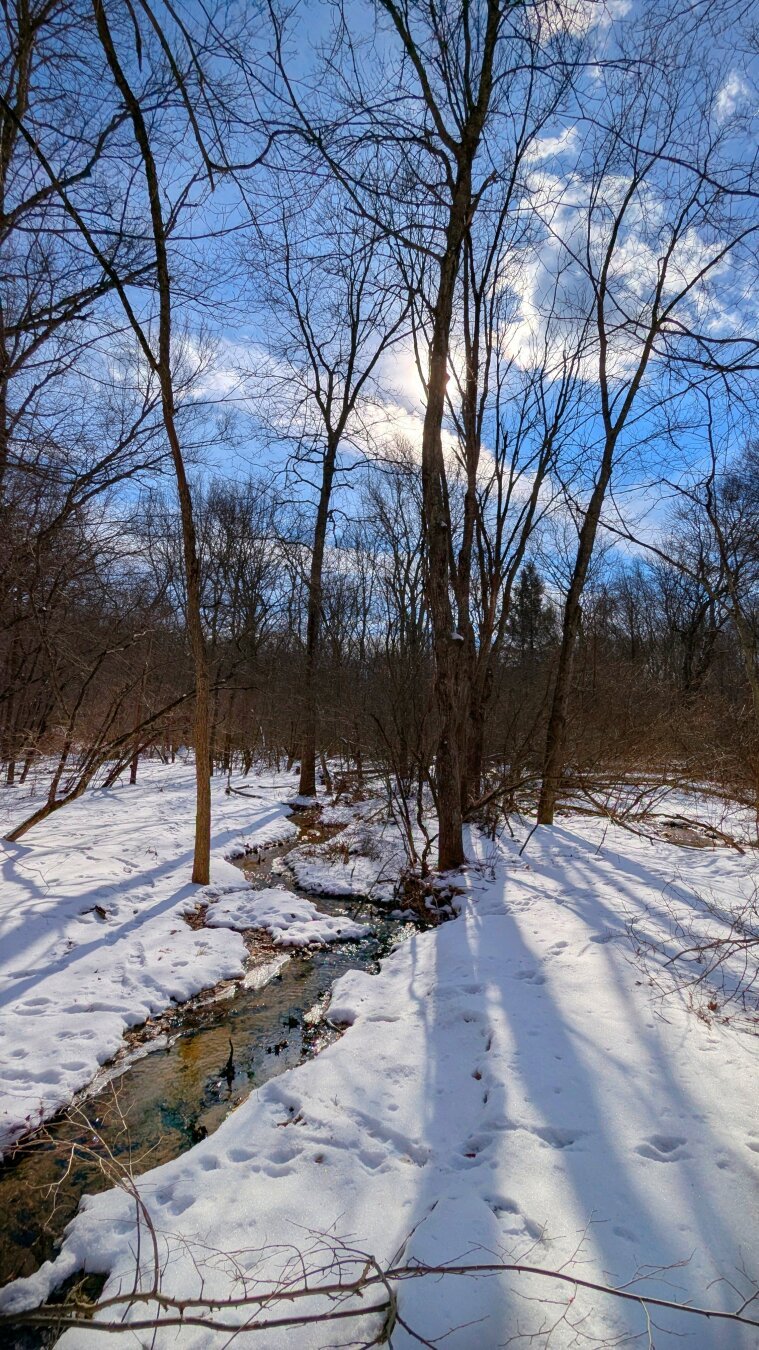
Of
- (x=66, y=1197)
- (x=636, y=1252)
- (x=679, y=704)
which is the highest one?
(x=679, y=704)

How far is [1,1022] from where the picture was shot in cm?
454

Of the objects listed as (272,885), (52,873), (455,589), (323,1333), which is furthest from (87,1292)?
(455,589)

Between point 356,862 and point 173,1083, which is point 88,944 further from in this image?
point 356,862

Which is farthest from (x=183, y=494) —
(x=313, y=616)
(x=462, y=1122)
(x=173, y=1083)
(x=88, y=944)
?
(x=313, y=616)

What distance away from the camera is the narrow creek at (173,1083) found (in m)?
3.20

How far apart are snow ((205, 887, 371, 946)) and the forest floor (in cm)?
14

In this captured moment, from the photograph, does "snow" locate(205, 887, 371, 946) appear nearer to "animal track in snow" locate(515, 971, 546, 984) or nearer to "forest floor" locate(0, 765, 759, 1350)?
"forest floor" locate(0, 765, 759, 1350)

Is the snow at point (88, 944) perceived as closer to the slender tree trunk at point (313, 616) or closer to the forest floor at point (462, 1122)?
the forest floor at point (462, 1122)

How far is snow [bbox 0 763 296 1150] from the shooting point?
425cm

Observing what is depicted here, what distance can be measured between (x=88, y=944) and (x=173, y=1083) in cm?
231

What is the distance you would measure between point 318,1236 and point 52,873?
6.38m

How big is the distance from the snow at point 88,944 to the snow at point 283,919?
340 millimetres

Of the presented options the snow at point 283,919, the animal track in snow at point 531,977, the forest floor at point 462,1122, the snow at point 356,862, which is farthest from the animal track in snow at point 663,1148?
the snow at point 356,862

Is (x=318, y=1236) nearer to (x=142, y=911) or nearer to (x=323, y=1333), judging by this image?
(x=323, y=1333)
